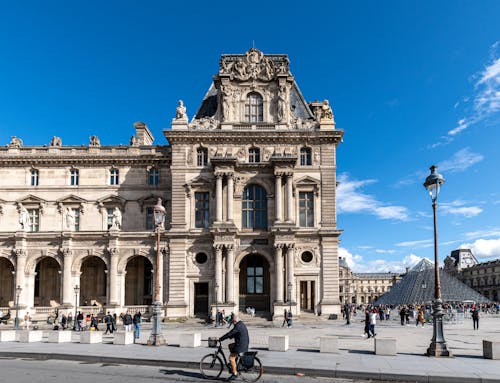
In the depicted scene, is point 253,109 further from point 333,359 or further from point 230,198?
point 333,359

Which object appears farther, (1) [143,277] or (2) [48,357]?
(1) [143,277]

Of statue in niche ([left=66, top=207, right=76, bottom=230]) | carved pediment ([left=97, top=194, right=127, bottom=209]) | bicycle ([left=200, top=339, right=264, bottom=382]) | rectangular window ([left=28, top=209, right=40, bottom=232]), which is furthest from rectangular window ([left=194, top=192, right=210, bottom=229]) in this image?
bicycle ([left=200, top=339, right=264, bottom=382])

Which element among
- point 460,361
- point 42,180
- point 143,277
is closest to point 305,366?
point 460,361

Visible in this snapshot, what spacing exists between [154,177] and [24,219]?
523 inches

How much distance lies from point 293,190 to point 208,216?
8.78m

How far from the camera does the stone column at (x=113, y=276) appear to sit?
47656mm

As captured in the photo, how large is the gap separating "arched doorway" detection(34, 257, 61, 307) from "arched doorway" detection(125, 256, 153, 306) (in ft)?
22.8

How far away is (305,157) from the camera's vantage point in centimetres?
5031

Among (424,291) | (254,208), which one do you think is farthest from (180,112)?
(424,291)

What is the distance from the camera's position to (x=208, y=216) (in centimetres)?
4978

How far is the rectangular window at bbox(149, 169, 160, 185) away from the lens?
53219mm

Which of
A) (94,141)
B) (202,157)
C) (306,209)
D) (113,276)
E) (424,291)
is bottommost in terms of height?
(424,291)

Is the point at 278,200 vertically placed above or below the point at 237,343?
above

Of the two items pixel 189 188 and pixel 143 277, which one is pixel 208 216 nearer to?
pixel 189 188
